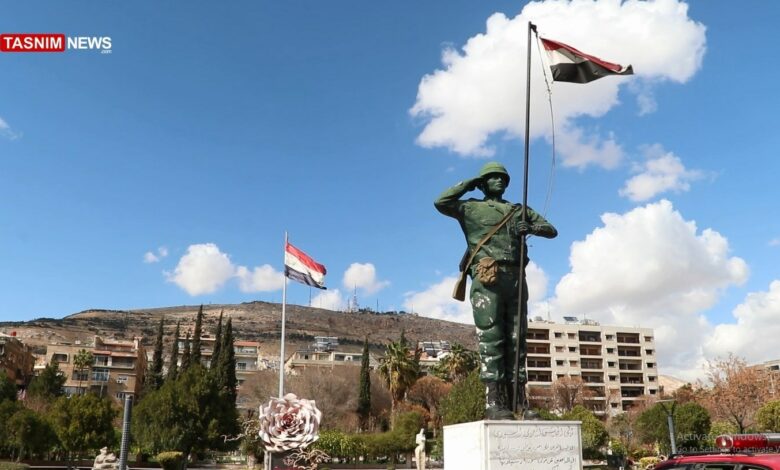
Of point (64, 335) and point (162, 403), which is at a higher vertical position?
point (64, 335)

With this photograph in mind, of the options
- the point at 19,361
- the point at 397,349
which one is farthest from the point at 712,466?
the point at 19,361

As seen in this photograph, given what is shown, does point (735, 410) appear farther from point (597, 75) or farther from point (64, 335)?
point (64, 335)

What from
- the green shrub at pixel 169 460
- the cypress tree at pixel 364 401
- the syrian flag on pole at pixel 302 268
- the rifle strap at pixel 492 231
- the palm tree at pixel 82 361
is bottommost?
the green shrub at pixel 169 460

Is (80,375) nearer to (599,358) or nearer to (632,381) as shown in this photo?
(599,358)

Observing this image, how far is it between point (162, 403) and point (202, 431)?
310 cm

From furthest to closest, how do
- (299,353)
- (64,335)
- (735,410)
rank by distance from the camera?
1. (64,335)
2. (299,353)
3. (735,410)

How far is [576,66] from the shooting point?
30.5 ft

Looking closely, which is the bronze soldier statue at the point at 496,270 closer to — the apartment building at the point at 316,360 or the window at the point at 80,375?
the apartment building at the point at 316,360

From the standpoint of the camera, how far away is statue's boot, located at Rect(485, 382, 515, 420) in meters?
7.71

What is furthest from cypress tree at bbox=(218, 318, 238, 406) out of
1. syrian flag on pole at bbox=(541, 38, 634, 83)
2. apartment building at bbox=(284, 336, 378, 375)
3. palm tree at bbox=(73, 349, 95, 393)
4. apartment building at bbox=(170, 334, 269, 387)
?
syrian flag on pole at bbox=(541, 38, 634, 83)

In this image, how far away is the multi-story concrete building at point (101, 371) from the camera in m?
74.7

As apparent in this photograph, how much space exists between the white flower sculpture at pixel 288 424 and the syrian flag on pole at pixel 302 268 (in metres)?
18.1

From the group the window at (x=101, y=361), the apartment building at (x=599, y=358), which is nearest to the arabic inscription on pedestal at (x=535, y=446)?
the apartment building at (x=599, y=358)

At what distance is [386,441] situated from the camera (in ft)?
157
